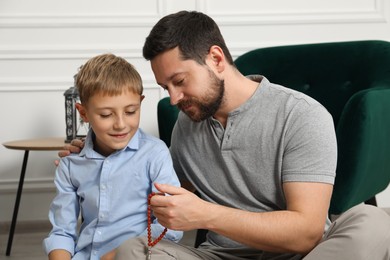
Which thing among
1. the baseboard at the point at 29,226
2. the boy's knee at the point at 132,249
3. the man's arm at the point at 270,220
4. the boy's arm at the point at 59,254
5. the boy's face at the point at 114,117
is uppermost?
the boy's face at the point at 114,117

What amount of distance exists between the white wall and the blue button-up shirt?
1835 millimetres

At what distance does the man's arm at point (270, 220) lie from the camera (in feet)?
5.23

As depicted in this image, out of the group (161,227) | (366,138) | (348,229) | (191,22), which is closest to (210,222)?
(161,227)

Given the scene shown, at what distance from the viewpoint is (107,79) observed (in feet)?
5.81

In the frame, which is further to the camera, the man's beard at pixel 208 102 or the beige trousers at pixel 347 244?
the man's beard at pixel 208 102

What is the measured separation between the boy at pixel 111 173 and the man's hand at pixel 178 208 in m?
0.18

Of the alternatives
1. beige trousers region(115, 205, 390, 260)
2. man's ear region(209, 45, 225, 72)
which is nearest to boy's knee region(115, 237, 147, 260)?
beige trousers region(115, 205, 390, 260)

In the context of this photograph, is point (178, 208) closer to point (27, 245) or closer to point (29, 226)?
point (27, 245)

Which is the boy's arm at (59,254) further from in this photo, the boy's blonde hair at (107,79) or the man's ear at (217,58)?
the man's ear at (217,58)

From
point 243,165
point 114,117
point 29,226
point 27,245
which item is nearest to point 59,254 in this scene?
point 114,117

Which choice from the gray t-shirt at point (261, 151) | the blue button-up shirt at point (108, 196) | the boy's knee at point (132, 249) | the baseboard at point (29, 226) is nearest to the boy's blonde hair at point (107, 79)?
the blue button-up shirt at point (108, 196)

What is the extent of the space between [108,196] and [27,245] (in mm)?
1710

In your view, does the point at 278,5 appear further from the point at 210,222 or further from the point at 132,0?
the point at 210,222

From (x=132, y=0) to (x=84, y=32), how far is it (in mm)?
304
